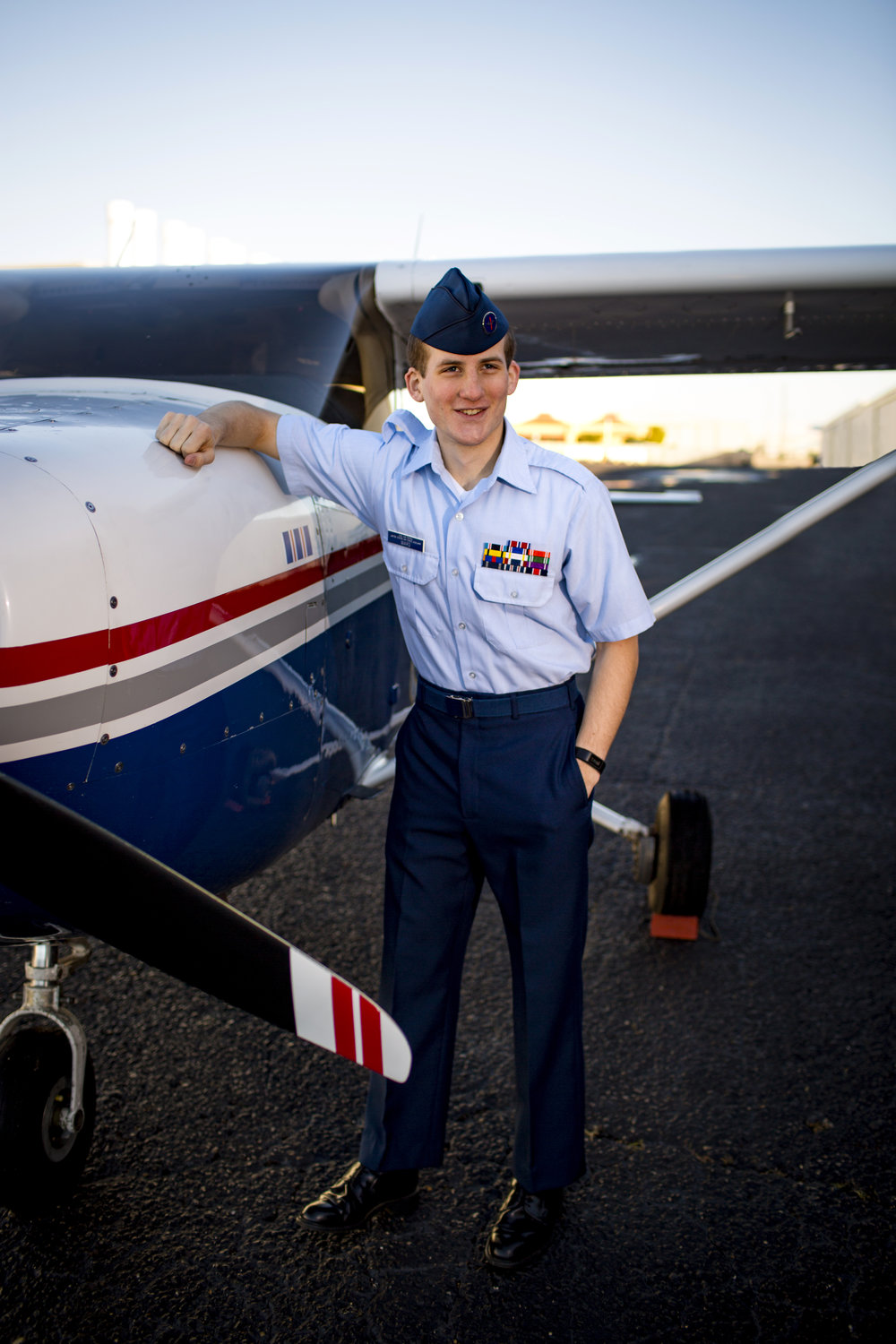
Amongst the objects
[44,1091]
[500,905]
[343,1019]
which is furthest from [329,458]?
[44,1091]

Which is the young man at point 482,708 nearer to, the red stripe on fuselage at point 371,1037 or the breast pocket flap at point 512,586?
the breast pocket flap at point 512,586

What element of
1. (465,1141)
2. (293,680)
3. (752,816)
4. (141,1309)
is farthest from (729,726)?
(141,1309)

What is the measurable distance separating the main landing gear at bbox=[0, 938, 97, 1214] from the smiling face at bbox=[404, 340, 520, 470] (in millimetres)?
1249

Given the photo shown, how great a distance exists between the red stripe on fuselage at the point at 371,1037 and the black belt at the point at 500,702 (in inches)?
27.4

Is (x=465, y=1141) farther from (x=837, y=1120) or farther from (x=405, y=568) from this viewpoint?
(x=405, y=568)

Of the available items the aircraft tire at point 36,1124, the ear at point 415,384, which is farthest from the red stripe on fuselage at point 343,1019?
the ear at point 415,384

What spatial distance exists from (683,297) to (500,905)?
234 centimetres

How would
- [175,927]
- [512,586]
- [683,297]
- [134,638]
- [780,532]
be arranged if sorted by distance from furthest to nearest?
[683,297] < [780,532] < [512,586] < [134,638] < [175,927]

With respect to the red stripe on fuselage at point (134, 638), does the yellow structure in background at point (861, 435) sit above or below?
above

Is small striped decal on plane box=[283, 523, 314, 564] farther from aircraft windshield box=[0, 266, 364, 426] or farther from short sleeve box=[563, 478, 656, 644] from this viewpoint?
aircraft windshield box=[0, 266, 364, 426]

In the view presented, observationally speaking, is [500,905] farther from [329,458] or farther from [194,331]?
[194,331]

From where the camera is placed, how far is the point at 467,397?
6.84 feet

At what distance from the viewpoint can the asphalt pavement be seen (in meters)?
2.01

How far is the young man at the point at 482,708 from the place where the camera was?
6.89 ft
